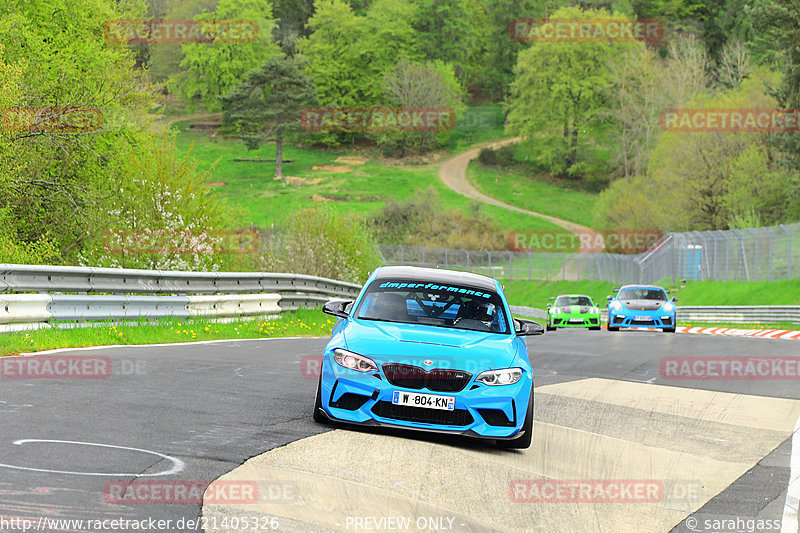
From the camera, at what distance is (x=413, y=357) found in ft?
25.5

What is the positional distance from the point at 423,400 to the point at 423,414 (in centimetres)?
11

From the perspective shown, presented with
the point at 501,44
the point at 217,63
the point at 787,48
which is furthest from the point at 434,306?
the point at 501,44

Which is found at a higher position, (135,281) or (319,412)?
(319,412)

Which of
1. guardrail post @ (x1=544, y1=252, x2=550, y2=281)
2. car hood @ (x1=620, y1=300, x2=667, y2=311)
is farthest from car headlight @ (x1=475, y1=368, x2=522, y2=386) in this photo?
guardrail post @ (x1=544, y1=252, x2=550, y2=281)

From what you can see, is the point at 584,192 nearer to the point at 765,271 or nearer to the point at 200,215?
the point at 765,271

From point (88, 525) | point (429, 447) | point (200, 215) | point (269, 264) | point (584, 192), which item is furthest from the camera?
point (584, 192)

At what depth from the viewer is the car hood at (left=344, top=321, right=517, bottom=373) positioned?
7.77 m

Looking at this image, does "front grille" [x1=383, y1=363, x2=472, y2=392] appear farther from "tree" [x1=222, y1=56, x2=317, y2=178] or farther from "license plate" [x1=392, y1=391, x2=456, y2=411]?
"tree" [x1=222, y1=56, x2=317, y2=178]

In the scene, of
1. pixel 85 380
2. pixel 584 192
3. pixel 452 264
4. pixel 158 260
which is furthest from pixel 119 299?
pixel 584 192

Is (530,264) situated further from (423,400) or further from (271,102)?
(423,400)

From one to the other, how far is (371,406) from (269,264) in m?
22.6

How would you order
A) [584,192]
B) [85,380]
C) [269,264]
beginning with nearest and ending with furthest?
[85,380] → [269,264] → [584,192]

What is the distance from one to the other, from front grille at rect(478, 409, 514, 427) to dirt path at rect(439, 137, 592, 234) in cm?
8610

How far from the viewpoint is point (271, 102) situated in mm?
112875
